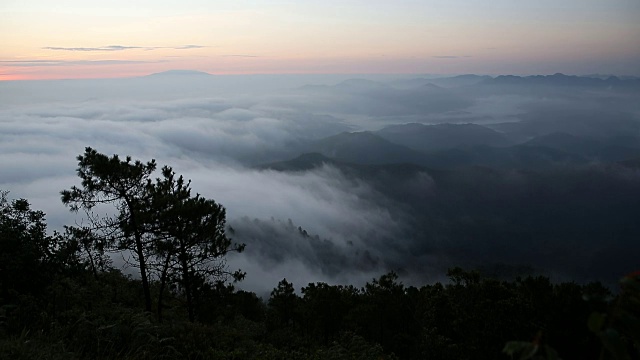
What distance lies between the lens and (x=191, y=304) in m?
18.0

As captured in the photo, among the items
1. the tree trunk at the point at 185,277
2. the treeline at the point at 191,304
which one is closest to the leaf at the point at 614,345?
the treeline at the point at 191,304

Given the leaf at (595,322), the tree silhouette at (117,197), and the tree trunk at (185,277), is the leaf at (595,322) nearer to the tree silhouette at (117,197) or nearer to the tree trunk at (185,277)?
the tree silhouette at (117,197)

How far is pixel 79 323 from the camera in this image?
24.8 feet

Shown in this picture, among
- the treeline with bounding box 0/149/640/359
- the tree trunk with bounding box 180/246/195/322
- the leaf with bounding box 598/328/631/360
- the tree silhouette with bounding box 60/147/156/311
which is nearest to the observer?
the leaf with bounding box 598/328/631/360

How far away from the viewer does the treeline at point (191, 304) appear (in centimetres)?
650

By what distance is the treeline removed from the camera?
6.50 meters

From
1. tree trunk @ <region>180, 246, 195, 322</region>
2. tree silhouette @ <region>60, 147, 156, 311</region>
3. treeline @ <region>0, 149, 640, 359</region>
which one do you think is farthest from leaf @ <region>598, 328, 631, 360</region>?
tree trunk @ <region>180, 246, 195, 322</region>

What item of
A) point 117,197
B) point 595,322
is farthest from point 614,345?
point 117,197

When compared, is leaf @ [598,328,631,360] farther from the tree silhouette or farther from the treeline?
the tree silhouette

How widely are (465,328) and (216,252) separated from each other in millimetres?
10486

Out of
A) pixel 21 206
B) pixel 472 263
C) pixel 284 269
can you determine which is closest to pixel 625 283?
pixel 21 206

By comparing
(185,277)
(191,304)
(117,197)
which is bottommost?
(191,304)

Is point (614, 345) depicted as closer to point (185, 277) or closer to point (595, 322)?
point (595, 322)

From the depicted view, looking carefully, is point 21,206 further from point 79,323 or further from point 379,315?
point 379,315
